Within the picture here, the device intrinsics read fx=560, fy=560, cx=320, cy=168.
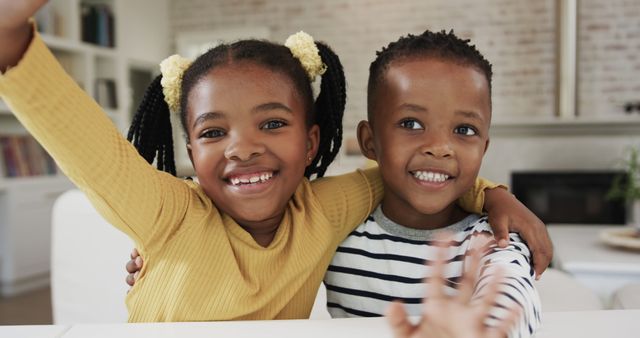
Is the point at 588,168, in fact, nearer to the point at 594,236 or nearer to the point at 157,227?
the point at 594,236

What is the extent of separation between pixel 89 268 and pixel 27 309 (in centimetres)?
239

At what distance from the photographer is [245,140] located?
896mm

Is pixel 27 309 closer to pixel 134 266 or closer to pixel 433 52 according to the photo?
pixel 134 266

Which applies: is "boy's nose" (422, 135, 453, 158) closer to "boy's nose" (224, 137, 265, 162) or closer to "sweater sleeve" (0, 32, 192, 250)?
"boy's nose" (224, 137, 265, 162)

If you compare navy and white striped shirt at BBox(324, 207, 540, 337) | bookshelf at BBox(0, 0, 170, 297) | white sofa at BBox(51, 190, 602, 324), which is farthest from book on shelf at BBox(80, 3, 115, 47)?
navy and white striped shirt at BBox(324, 207, 540, 337)

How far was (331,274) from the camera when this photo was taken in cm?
115

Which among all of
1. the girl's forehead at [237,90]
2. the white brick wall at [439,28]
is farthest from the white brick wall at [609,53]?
the girl's forehead at [237,90]

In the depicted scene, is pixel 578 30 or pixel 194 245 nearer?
pixel 194 245

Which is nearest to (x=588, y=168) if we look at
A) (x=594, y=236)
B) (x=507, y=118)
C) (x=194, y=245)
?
(x=507, y=118)

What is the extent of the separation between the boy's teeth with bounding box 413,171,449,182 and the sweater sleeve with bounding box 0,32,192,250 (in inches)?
17.0

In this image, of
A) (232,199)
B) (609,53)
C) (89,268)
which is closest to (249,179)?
(232,199)

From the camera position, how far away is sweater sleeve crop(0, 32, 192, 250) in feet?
2.00

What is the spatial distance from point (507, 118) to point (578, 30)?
3.20ft

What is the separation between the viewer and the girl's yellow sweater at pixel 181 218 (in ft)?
2.09
